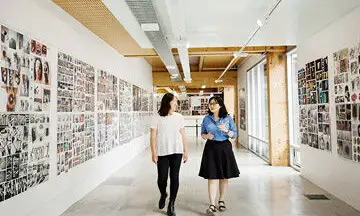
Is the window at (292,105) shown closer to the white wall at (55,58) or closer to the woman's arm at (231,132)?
the woman's arm at (231,132)

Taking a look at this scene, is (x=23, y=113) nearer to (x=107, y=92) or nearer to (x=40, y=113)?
(x=40, y=113)

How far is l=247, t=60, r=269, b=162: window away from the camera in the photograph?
26.3 ft

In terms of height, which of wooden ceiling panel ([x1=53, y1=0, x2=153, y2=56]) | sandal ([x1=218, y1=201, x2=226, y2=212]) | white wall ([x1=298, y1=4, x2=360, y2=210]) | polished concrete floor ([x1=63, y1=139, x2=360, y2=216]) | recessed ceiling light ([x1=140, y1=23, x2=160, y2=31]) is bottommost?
polished concrete floor ([x1=63, y1=139, x2=360, y2=216])

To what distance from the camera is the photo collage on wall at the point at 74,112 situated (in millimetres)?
3711

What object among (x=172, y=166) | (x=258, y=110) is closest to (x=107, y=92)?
(x=172, y=166)

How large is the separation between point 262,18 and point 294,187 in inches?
116

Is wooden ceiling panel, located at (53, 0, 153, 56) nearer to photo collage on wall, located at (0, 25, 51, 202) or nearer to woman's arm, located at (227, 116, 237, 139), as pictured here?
photo collage on wall, located at (0, 25, 51, 202)

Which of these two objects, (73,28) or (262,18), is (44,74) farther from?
(262,18)

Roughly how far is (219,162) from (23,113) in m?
2.31

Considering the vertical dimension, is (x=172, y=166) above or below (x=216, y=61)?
below

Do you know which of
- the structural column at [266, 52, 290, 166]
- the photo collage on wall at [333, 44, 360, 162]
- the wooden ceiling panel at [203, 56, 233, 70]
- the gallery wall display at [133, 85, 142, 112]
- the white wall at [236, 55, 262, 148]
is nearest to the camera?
the photo collage on wall at [333, 44, 360, 162]

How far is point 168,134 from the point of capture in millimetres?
3441

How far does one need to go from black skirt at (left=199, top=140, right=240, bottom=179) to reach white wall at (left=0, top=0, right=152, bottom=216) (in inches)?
76.4

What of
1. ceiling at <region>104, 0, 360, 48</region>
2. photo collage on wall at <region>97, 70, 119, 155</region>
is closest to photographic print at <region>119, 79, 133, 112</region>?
photo collage on wall at <region>97, 70, 119, 155</region>
